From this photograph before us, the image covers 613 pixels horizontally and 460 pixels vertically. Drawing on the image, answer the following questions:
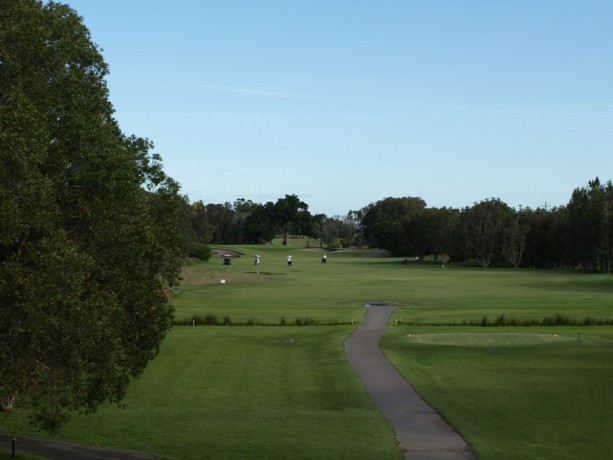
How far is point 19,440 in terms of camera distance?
847 inches

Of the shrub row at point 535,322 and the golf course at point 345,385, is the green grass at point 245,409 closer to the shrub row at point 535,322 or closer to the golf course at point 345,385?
the golf course at point 345,385

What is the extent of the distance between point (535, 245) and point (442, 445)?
136 m

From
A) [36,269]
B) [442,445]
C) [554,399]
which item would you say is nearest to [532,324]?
[554,399]

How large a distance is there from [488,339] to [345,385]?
54.3 feet

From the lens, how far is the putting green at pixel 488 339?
1747 inches

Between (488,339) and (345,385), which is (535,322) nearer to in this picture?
(488,339)

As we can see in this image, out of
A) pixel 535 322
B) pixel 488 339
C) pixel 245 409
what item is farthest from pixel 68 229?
pixel 535 322

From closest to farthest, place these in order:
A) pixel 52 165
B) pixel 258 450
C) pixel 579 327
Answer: pixel 52 165, pixel 258 450, pixel 579 327

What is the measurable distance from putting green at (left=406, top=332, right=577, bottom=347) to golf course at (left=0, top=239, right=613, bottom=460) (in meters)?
0.11

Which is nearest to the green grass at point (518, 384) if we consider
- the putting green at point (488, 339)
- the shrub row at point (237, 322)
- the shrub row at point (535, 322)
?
the putting green at point (488, 339)

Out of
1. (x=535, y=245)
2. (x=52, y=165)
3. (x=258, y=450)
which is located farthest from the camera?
(x=535, y=245)

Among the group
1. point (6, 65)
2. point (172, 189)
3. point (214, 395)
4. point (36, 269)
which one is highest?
point (6, 65)

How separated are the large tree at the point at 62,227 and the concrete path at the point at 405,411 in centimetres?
799

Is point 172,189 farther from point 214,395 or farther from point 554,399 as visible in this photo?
point 554,399
